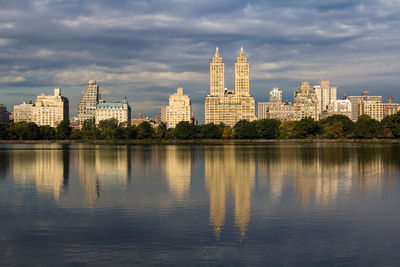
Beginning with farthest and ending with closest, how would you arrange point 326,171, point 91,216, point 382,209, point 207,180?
point 326,171 < point 207,180 < point 382,209 < point 91,216

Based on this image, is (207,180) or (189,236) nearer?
(189,236)

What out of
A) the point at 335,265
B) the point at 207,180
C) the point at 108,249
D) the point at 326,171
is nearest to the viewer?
the point at 335,265

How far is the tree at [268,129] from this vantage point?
183 m

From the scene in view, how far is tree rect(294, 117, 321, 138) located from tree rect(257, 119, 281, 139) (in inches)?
396

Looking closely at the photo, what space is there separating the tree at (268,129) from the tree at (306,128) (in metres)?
10.0

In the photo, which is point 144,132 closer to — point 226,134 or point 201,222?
point 226,134

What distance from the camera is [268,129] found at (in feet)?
599

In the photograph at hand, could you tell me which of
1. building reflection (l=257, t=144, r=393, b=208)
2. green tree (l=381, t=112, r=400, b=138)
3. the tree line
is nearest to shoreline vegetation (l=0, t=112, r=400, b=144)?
the tree line

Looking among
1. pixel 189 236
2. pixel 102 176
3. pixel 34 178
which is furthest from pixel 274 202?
pixel 34 178

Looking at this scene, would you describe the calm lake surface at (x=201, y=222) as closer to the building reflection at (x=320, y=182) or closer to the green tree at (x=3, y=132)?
the building reflection at (x=320, y=182)

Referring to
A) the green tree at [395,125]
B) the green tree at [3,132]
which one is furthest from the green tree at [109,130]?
the green tree at [395,125]

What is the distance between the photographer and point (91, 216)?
20.8 metres

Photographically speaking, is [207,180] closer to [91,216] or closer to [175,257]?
[91,216]

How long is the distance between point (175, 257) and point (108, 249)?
2412mm
